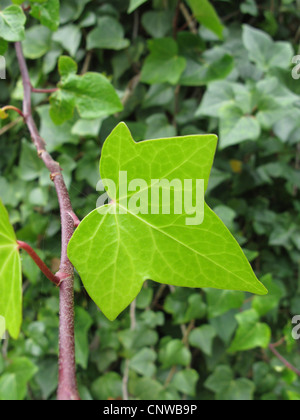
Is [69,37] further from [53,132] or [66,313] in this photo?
[66,313]

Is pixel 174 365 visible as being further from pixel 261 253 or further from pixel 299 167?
pixel 299 167

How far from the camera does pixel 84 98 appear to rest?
378 millimetres

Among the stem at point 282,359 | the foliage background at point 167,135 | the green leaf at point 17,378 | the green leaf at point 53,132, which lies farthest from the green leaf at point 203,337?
the green leaf at point 53,132

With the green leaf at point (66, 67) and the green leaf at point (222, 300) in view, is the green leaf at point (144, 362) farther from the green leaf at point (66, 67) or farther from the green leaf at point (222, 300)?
the green leaf at point (66, 67)

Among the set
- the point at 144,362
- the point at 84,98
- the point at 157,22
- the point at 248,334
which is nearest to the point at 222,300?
the point at 248,334

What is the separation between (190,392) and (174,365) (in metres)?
0.05

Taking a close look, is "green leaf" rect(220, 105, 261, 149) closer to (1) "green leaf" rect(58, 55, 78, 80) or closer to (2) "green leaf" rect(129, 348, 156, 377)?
(1) "green leaf" rect(58, 55, 78, 80)

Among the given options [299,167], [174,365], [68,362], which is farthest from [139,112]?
[68,362]

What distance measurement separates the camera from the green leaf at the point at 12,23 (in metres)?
0.32

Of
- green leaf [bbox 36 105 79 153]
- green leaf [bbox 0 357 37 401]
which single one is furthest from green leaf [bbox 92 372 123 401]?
green leaf [bbox 36 105 79 153]

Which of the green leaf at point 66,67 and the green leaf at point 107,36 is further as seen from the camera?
the green leaf at point 107,36

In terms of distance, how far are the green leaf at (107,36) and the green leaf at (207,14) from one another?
0.44 ft

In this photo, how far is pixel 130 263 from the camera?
20 centimetres

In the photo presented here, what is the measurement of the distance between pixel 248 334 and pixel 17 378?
0.37 m
